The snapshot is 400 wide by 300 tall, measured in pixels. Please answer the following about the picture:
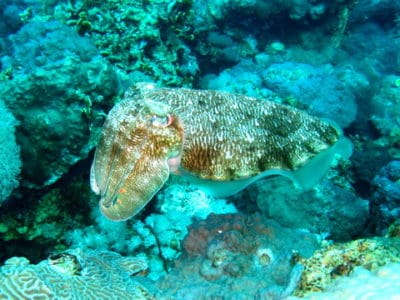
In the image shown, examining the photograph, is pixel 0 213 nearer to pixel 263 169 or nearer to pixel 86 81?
pixel 86 81

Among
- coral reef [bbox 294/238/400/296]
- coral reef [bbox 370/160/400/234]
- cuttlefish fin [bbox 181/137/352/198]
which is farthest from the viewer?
coral reef [bbox 370/160/400/234]

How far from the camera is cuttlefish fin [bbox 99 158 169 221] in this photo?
2.91 meters

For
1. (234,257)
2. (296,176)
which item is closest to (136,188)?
(234,257)

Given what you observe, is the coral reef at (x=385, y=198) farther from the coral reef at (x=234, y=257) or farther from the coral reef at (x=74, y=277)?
the coral reef at (x=74, y=277)

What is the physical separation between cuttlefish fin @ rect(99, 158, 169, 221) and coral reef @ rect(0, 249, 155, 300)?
0.73m

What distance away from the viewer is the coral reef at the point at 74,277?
286 centimetres

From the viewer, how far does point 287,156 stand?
353cm

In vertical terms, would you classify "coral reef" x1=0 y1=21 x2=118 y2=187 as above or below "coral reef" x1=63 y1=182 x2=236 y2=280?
above

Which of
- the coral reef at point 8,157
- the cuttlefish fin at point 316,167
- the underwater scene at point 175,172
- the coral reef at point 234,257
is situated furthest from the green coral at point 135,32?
the cuttlefish fin at point 316,167

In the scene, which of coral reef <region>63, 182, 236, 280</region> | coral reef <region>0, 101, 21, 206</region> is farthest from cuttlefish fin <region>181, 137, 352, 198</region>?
coral reef <region>0, 101, 21, 206</region>

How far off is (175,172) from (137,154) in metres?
0.46

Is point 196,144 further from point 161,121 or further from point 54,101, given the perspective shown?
point 54,101

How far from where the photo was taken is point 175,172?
10.5ft

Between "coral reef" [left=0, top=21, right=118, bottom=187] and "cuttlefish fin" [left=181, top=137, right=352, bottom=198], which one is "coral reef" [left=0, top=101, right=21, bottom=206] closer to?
"coral reef" [left=0, top=21, right=118, bottom=187]
